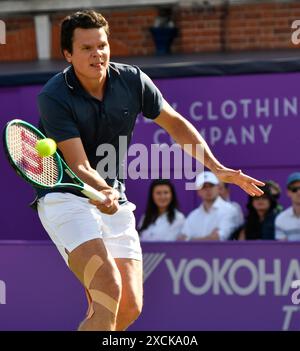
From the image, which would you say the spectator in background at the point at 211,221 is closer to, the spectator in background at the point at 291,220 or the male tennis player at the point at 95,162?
the spectator in background at the point at 291,220

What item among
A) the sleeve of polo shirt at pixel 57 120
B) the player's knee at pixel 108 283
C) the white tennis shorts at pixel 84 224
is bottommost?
the player's knee at pixel 108 283

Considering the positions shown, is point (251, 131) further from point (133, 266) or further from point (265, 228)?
point (133, 266)

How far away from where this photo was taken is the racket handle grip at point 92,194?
239 inches

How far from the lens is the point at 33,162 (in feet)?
20.3

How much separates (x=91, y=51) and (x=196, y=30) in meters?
6.50

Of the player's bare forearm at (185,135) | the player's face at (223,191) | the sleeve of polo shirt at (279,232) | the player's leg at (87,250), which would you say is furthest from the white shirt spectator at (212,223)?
the player's leg at (87,250)

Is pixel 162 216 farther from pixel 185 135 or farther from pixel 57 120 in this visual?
pixel 57 120

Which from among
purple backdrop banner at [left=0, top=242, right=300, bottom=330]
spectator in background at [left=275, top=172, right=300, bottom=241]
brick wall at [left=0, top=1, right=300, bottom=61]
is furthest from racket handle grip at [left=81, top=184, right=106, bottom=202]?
brick wall at [left=0, top=1, right=300, bottom=61]

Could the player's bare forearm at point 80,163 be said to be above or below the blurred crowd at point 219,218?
above

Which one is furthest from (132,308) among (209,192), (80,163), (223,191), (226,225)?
(223,191)

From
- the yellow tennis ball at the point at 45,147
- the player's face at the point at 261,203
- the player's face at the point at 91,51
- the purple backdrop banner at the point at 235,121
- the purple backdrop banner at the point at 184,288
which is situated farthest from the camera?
the purple backdrop banner at the point at 235,121

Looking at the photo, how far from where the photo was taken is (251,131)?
36.7 ft

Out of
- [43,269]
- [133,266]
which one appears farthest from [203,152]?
[43,269]

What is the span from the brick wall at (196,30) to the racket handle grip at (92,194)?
21.2 feet
